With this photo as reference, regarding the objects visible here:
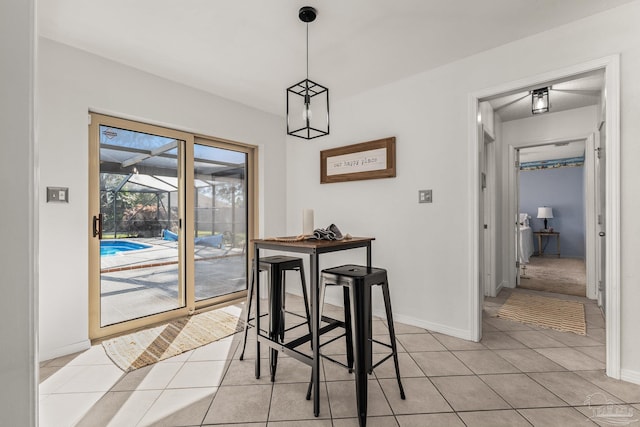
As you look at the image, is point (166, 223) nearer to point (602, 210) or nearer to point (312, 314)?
point (312, 314)

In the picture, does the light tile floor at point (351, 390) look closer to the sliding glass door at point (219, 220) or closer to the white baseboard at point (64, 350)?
the white baseboard at point (64, 350)

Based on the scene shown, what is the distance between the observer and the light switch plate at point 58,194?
227cm

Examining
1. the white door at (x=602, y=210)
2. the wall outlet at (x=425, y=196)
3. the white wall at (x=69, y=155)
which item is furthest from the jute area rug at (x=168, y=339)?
the white door at (x=602, y=210)

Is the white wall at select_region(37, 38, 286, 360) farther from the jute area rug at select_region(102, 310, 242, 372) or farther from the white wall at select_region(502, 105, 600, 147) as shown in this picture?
the white wall at select_region(502, 105, 600, 147)

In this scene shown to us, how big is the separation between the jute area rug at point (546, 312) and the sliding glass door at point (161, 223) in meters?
3.18

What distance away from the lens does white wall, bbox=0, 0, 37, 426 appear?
548mm

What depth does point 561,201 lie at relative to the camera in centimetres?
739

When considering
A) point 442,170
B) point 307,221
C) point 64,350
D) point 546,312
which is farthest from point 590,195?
point 64,350

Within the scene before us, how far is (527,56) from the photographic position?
2.32m

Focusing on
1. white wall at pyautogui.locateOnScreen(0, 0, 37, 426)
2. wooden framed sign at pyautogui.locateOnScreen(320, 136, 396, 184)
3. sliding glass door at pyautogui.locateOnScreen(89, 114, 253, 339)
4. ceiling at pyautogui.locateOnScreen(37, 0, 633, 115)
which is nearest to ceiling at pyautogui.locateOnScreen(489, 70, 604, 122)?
ceiling at pyautogui.locateOnScreen(37, 0, 633, 115)

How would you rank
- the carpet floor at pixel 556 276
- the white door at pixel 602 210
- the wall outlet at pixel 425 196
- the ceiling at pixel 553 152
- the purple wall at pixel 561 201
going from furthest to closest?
the purple wall at pixel 561 201
the ceiling at pixel 553 152
the carpet floor at pixel 556 276
the wall outlet at pixel 425 196
the white door at pixel 602 210

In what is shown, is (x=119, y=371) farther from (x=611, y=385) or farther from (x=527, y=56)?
(x=527, y=56)

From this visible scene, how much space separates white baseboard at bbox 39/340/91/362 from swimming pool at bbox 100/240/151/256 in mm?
740

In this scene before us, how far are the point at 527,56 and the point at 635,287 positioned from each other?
1.81 m
